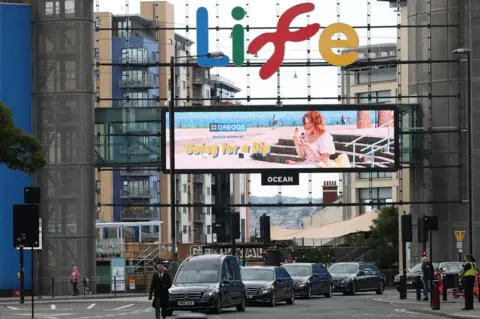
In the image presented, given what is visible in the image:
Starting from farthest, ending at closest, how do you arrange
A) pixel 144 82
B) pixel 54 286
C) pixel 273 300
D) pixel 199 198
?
pixel 199 198
pixel 144 82
pixel 54 286
pixel 273 300

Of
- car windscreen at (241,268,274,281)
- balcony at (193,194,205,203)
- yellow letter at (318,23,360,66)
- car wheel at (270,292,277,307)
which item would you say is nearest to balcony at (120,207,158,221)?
balcony at (193,194,205,203)

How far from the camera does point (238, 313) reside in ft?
138

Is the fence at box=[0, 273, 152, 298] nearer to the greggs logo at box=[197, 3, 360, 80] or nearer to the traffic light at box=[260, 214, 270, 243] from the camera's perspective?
the traffic light at box=[260, 214, 270, 243]

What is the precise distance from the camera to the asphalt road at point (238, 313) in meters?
40.5

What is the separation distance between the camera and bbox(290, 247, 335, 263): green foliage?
9075cm

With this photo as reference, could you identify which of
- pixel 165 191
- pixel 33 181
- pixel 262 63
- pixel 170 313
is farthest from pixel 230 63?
pixel 165 191

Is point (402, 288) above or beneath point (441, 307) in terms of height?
beneath

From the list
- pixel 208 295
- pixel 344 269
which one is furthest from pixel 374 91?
pixel 208 295

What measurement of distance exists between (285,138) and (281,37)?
4.82 meters

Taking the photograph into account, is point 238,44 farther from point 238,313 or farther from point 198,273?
point 238,313

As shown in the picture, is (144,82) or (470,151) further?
(144,82)

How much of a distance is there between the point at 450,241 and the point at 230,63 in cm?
1379

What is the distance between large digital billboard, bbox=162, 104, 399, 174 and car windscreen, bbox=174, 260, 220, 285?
73.1ft

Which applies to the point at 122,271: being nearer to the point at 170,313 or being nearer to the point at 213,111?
the point at 213,111
